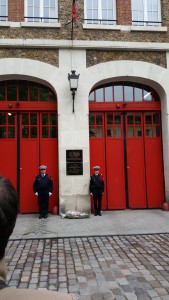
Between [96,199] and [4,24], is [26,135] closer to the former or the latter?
[96,199]

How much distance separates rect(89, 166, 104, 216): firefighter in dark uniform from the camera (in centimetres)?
975

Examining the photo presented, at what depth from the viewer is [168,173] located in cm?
1060

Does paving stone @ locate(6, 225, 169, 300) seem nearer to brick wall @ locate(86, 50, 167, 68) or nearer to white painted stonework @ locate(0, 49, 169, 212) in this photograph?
white painted stonework @ locate(0, 49, 169, 212)

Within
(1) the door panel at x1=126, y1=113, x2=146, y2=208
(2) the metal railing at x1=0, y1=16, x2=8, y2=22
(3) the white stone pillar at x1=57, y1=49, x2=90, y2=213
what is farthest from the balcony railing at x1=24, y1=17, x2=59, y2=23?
(1) the door panel at x1=126, y1=113, x2=146, y2=208

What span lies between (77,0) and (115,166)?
19.6 feet

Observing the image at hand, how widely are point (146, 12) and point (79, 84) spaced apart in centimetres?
391

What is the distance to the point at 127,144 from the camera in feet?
36.0

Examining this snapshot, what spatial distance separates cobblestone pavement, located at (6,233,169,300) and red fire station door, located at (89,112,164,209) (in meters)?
3.69

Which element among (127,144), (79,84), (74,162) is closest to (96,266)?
(74,162)

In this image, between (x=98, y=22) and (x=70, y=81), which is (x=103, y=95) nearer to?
(x=70, y=81)

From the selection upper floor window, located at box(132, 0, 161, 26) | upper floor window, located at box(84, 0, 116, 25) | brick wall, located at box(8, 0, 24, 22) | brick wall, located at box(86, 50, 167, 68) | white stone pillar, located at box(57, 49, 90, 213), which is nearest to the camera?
white stone pillar, located at box(57, 49, 90, 213)

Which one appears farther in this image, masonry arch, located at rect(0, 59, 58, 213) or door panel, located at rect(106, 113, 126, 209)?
door panel, located at rect(106, 113, 126, 209)

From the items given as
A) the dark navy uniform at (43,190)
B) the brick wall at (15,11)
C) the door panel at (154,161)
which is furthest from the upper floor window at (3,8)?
the door panel at (154,161)

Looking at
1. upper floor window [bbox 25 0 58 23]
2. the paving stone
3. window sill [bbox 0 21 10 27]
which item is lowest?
the paving stone
